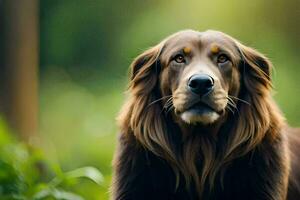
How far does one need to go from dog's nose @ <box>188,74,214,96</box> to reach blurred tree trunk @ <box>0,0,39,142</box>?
→ 3745 millimetres

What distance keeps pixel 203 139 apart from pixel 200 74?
1.74 ft

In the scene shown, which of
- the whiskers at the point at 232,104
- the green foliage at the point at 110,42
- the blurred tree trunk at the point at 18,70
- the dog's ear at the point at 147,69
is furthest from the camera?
the green foliage at the point at 110,42

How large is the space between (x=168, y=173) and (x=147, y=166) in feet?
0.41

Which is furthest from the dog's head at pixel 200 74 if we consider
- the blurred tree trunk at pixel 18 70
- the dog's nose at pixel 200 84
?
the blurred tree trunk at pixel 18 70

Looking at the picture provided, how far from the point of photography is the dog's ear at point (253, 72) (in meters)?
7.26

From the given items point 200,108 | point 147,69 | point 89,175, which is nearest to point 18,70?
point 89,175

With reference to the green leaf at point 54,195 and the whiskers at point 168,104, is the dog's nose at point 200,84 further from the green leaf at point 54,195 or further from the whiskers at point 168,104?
the green leaf at point 54,195

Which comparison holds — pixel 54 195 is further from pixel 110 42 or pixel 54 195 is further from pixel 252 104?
pixel 110 42

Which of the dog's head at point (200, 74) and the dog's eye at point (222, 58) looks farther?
the dog's eye at point (222, 58)

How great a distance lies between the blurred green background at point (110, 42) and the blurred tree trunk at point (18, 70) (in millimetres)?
2619

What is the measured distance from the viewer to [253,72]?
728cm

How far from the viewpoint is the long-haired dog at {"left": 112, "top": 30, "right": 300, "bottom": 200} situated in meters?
7.14

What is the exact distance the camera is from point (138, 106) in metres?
7.30

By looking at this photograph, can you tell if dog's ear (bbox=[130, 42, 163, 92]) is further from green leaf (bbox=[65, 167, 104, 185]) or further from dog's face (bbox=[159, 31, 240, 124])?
green leaf (bbox=[65, 167, 104, 185])
